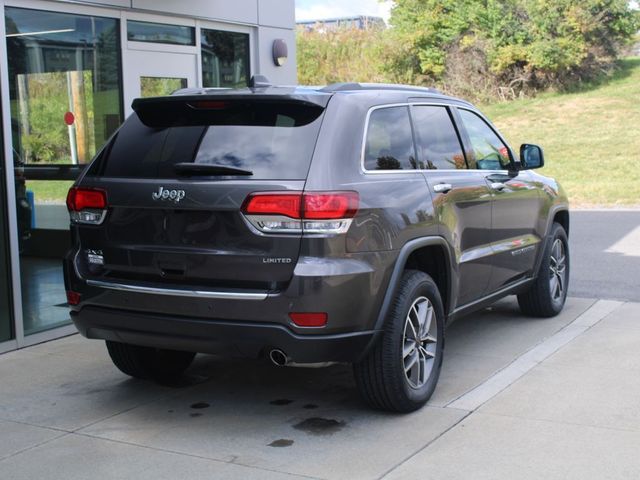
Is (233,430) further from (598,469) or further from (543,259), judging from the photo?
Result: (543,259)

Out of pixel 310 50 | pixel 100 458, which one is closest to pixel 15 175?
pixel 100 458

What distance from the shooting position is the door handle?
209 inches

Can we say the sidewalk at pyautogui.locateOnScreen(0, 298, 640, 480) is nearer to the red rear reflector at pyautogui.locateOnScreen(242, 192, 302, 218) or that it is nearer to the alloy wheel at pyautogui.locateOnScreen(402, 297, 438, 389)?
the alloy wheel at pyautogui.locateOnScreen(402, 297, 438, 389)

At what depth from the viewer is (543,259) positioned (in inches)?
285

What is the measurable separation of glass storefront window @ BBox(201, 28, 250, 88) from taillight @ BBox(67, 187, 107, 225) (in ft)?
13.8

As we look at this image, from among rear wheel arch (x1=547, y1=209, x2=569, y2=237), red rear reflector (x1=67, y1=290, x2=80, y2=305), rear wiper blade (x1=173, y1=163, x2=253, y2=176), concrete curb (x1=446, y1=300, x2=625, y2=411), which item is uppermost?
rear wiper blade (x1=173, y1=163, x2=253, y2=176)

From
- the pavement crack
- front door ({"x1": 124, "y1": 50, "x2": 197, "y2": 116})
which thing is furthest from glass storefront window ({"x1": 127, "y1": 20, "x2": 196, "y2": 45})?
the pavement crack

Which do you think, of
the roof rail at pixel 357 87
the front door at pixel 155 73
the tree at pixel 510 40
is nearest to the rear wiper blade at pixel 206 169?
the roof rail at pixel 357 87

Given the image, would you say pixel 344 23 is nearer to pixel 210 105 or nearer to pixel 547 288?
pixel 547 288

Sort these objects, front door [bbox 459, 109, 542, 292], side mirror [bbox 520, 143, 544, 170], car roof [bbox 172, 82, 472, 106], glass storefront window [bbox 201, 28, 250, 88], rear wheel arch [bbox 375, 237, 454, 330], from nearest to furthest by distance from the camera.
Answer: car roof [bbox 172, 82, 472, 106] < rear wheel arch [bbox 375, 237, 454, 330] < front door [bbox 459, 109, 542, 292] < side mirror [bbox 520, 143, 544, 170] < glass storefront window [bbox 201, 28, 250, 88]

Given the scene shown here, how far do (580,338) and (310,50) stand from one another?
1132 inches

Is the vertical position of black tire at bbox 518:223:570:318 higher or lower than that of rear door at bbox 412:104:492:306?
lower

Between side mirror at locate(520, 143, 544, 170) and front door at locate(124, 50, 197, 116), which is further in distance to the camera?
front door at locate(124, 50, 197, 116)

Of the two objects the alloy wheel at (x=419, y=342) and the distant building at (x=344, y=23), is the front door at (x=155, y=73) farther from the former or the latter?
the distant building at (x=344, y=23)
